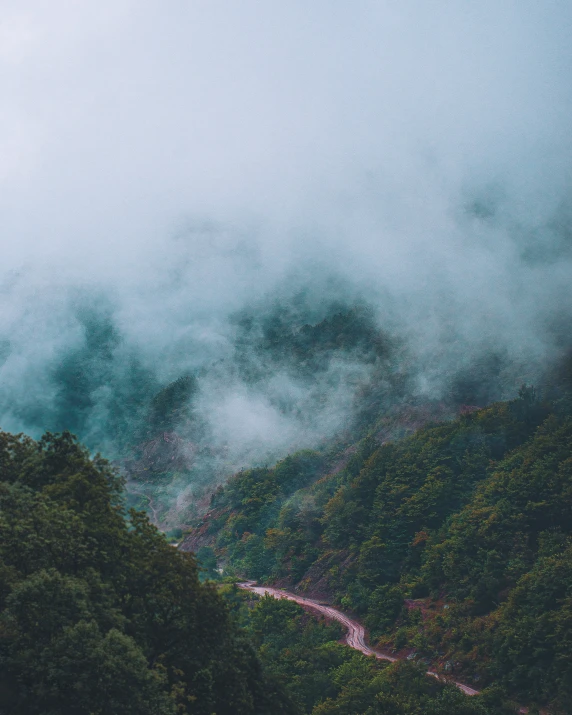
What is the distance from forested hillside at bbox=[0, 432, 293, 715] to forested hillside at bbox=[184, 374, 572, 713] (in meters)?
23.8

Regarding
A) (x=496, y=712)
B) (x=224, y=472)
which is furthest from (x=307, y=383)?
(x=496, y=712)

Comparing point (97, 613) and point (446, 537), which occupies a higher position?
point (446, 537)

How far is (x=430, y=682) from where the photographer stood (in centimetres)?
3534

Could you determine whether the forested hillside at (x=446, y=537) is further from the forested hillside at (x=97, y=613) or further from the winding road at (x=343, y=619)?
the forested hillside at (x=97, y=613)

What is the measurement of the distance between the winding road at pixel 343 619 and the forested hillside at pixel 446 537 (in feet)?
3.67

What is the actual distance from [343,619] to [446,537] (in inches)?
430

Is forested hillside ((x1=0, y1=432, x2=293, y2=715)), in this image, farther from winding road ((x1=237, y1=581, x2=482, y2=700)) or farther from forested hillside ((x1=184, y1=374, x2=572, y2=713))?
winding road ((x1=237, y1=581, x2=482, y2=700))

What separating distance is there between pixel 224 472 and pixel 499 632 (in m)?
54.4

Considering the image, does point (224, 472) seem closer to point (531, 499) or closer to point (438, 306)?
point (438, 306)

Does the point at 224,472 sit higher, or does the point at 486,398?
the point at 486,398

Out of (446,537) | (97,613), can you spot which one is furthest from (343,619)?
(97,613)

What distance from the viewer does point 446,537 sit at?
56.6 metres

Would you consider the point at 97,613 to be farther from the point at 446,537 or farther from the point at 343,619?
the point at 446,537

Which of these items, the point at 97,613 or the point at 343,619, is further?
the point at 343,619
